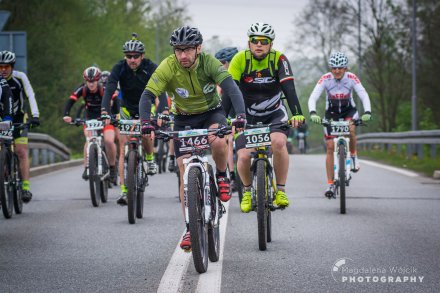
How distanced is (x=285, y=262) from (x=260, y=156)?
1353mm

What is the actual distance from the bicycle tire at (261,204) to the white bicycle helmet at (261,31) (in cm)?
146

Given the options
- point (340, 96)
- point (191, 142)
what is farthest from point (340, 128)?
point (191, 142)

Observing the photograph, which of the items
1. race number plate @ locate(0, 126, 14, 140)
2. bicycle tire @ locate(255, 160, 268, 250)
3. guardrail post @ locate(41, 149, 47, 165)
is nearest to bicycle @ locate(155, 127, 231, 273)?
bicycle tire @ locate(255, 160, 268, 250)

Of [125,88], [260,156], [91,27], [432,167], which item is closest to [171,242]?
[260,156]

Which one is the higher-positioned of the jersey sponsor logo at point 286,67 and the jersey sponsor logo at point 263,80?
the jersey sponsor logo at point 286,67

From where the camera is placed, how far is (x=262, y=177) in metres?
8.14

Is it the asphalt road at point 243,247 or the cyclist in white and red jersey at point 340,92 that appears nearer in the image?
the asphalt road at point 243,247

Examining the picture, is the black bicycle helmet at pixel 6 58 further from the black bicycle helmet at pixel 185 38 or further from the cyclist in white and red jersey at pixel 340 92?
the black bicycle helmet at pixel 185 38

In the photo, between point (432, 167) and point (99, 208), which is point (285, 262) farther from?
point (432, 167)

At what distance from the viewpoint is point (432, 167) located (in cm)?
1939

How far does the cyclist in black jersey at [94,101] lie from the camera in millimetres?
13539

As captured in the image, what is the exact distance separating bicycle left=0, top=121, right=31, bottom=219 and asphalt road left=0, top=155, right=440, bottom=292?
0.69ft

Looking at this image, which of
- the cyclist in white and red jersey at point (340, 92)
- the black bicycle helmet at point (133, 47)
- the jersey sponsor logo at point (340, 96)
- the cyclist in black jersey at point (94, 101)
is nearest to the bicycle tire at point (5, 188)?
the black bicycle helmet at point (133, 47)

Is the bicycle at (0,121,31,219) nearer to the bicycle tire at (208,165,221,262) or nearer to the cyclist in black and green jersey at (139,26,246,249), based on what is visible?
the cyclist in black and green jersey at (139,26,246,249)
